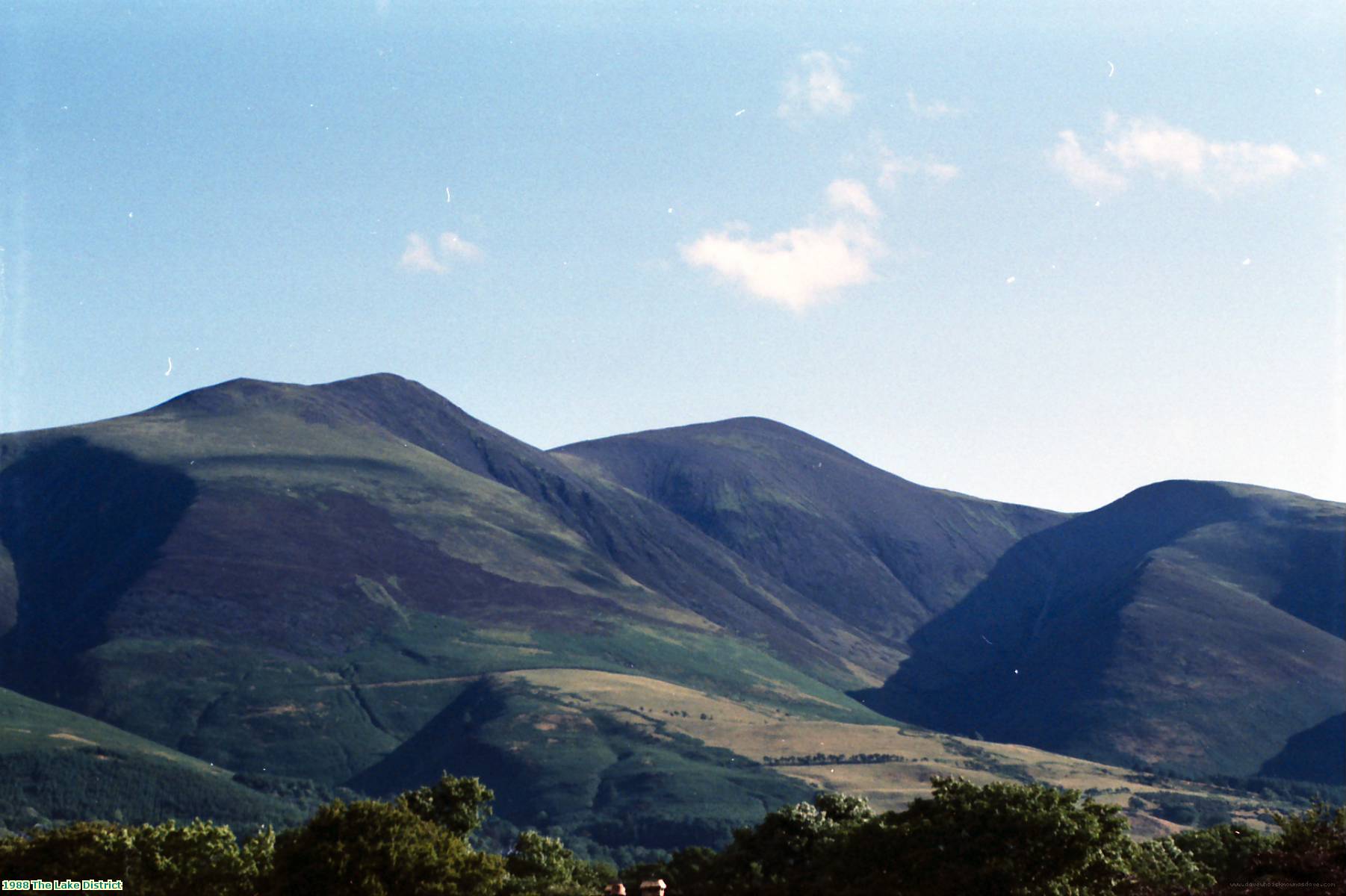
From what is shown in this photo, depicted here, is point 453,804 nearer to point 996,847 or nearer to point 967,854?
point 967,854

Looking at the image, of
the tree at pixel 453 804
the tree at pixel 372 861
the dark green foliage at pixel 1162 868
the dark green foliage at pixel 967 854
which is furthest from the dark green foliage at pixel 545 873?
the dark green foliage at pixel 1162 868

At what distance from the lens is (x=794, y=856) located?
87.6 meters

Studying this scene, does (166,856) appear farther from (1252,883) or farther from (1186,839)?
(1186,839)

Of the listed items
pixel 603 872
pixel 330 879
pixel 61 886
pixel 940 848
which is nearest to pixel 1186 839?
pixel 940 848

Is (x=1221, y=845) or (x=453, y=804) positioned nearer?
(x=453, y=804)

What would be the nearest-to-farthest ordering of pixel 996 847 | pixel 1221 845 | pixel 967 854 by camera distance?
pixel 996 847 → pixel 967 854 → pixel 1221 845

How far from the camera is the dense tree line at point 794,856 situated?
65750 mm

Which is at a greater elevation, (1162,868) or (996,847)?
(996,847)

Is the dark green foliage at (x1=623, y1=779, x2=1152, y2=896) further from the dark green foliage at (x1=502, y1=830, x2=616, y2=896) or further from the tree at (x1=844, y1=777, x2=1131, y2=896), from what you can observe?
the dark green foliage at (x1=502, y1=830, x2=616, y2=896)

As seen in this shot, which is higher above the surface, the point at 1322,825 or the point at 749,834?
the point at 1322,825

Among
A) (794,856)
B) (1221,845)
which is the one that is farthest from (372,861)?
(1221,845)

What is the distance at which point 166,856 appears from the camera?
75.1 m

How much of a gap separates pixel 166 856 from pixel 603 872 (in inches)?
2081

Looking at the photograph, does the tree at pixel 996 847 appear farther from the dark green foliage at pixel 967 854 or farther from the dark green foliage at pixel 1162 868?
the dark green foliage at pixel 1162 868
